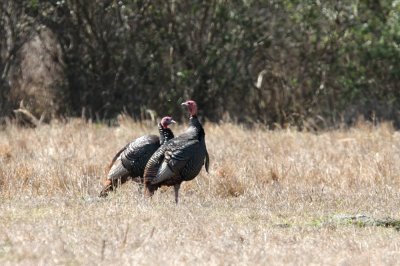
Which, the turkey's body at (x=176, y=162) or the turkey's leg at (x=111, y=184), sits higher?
the turkey's body at (x=176, y=162)

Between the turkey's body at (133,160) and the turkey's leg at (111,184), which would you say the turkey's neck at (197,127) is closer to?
the turkey's body at (133,160)

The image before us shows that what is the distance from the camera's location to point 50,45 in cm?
→ 2056

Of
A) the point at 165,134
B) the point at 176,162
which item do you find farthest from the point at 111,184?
the point at 176,162

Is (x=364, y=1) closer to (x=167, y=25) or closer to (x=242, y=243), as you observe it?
(x=167, y=25)

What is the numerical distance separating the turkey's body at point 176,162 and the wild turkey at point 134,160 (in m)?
0.34

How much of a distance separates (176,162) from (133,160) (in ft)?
2.42

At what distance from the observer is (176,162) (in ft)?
33.1

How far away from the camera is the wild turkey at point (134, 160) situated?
35.0 ft

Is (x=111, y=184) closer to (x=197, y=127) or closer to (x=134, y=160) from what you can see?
(x=134, y=160)

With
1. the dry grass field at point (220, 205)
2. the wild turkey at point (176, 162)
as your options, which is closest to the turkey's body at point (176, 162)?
the wild turkey at point (176, 162)

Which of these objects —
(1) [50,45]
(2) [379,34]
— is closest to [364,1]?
(2) [379,34]

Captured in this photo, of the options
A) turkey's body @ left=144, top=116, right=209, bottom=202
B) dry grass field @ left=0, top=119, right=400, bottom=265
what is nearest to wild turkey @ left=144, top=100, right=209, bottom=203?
turkey's body @ left=144, top=116, right=209, bottom=202

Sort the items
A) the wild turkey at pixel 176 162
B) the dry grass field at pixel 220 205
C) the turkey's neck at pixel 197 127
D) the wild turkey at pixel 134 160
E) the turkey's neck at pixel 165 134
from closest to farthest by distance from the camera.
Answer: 1. the dry grass field at pixel 220 205
2. the wild turkey at pixel 176 162
3. the turkey's neck at pixel 197 127
4. the wild turkey at pixel 134 160
5. the turkey's neck at pixel 165 134

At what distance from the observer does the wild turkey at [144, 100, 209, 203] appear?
10.1 m
